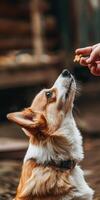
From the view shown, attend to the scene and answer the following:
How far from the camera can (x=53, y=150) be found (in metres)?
6.73

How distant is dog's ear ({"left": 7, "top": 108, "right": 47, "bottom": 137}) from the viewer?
6.43m

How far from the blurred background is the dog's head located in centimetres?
617

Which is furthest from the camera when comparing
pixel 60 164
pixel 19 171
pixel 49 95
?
pixel 19 171

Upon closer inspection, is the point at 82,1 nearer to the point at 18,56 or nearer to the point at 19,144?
the point at 18,56

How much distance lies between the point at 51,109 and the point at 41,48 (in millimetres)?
9066

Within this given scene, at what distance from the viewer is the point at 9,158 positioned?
10500 mm

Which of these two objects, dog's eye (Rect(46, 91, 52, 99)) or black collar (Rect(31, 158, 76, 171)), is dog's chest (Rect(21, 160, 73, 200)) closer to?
black collar (Rect(31, 158, 76, 171))

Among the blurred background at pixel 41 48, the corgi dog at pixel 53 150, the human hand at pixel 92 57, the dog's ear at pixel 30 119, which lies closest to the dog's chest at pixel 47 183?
the corgi dog at pixel 53 150

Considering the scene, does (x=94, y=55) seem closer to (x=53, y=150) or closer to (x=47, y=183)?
(x=53, y=150)

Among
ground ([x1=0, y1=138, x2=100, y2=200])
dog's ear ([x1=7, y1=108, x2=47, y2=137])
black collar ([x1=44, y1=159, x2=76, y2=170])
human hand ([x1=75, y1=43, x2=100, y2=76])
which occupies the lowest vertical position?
ground ([x1=0, y1=138, x2=100, y2=200])

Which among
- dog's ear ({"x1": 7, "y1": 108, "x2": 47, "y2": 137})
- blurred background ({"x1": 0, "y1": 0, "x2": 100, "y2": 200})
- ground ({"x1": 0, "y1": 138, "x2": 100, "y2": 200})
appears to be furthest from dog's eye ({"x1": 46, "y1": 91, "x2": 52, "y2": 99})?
blurred background ({"x1": 0, "y1": 0, "x2": 100, "y2": 200})

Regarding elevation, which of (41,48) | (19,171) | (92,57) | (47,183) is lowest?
(19,171)

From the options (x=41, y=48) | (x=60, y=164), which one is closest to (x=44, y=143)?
(x=60, y=164)

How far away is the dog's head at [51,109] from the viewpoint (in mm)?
6672
